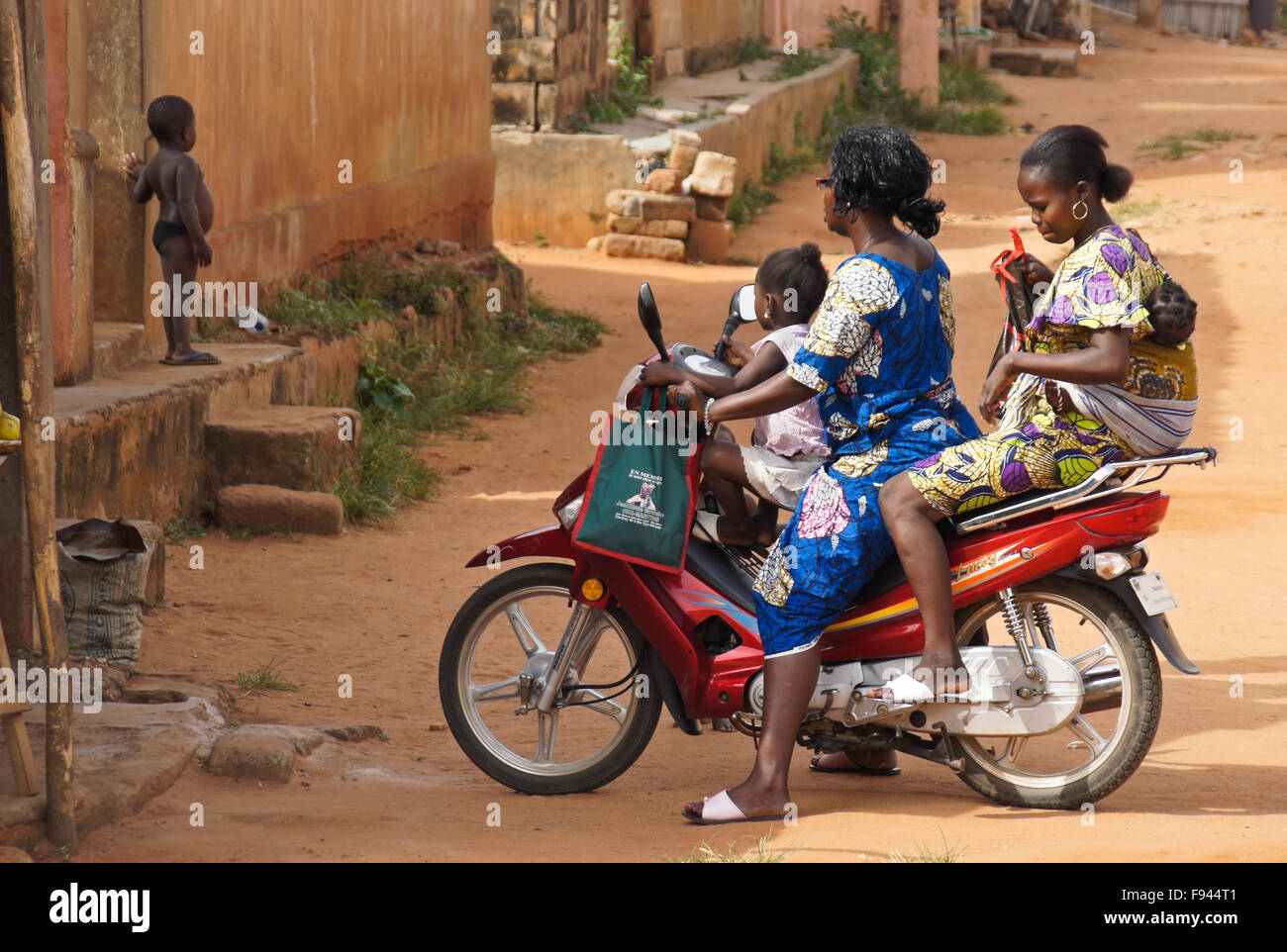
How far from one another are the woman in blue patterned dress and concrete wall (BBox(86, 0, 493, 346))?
15.6 ft

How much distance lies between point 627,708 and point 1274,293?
11267mm

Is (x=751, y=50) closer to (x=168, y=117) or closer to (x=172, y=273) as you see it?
(x=168, y=117)

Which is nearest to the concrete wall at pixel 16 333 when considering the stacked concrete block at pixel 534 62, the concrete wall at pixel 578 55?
the stacked concrete block at pixel 534 62

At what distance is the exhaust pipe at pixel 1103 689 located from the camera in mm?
3795

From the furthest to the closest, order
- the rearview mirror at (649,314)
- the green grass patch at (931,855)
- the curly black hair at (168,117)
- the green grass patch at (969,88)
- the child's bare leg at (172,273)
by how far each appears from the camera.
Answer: the green grass patch at (969,88) < the child's bare leg at (172,273) < the curly black hair at (168,117) < the rearview mirror at (649,314) < the green grass patch at (931,855)

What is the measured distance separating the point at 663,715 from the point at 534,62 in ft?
39.5

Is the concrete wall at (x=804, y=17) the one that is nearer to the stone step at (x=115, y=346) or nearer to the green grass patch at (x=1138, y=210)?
the green grass patch at (x=1138, y=210)

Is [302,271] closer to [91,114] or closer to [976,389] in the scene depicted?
[91,114]

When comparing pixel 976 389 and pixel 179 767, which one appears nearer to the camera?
pixel 179 767

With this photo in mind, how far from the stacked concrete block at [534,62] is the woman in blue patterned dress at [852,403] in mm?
12899

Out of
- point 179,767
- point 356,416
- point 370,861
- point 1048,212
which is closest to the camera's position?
point 370,861

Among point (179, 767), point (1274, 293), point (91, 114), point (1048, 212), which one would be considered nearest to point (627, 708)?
point (179, 767)

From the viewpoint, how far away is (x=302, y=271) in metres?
9.69

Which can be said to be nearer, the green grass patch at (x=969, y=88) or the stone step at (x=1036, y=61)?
the green grass patch at (x=969, y=88)
